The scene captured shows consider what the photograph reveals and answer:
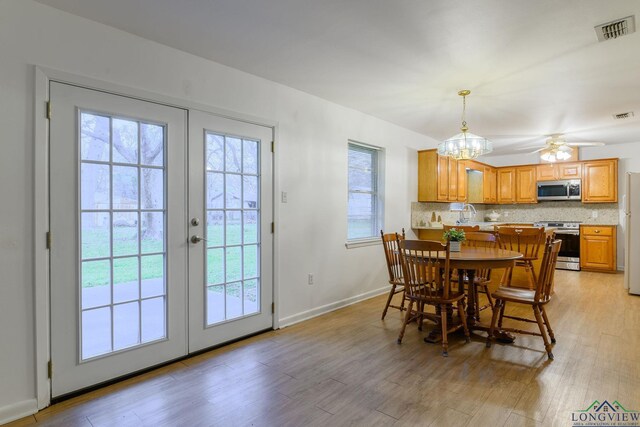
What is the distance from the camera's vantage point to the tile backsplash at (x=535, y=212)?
5.96m

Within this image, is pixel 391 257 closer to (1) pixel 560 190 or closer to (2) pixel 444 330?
(2) pixel 444 330

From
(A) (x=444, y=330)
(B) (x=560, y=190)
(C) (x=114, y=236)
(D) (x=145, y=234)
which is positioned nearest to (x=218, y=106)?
(D) (x=145, y=234)

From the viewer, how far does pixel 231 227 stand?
3178mm

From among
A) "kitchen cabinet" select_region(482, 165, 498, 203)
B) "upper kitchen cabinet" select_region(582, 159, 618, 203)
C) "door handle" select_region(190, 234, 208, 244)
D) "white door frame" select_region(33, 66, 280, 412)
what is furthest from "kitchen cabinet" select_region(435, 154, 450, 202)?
"white door frame" select_region(33, 66, 280, 412)

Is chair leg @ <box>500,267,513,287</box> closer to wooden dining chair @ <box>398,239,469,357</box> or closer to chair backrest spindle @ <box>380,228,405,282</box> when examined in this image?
wooden dining chair @ <box>398,239,469,357</box>

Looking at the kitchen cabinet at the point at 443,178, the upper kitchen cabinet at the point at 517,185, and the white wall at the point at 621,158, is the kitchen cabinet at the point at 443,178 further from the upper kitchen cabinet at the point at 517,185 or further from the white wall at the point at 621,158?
the white wall at the point at 621,158

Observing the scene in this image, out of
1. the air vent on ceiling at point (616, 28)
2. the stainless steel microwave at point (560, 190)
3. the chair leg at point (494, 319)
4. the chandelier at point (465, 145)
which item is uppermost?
the air vent on ceiling at point (616, 28)

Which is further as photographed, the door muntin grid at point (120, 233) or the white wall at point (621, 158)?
the white wall at point (621, 158)

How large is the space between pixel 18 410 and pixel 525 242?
535 cm

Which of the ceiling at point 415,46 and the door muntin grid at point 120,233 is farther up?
the ceiling at point 415,46

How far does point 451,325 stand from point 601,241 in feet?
16.6

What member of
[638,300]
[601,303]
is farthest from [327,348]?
[638,300]

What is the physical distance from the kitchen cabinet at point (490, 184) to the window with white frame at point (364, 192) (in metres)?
3.42

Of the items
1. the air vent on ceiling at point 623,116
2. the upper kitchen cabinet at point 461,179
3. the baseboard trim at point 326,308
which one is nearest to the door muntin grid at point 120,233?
the baseboard trim at point 326,308
